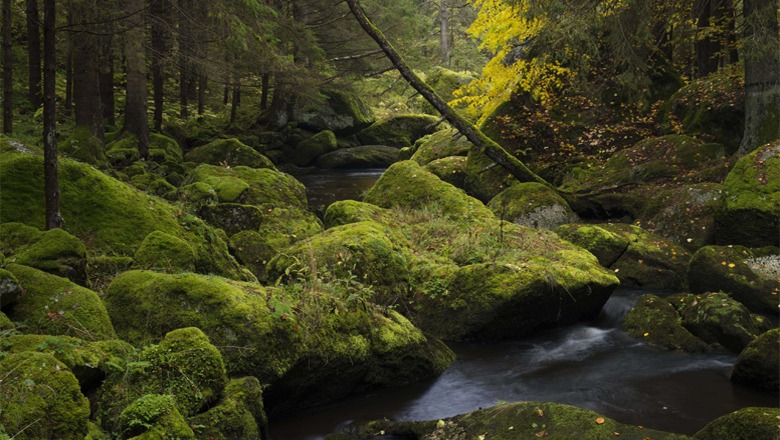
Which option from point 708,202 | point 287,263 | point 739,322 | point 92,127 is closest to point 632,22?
point 708,202

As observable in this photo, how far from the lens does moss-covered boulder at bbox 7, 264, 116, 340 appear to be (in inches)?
161

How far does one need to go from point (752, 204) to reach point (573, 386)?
538 centimetres

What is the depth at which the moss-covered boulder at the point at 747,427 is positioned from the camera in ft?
12.2

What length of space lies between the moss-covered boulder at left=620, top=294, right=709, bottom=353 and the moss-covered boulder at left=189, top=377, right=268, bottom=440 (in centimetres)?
572

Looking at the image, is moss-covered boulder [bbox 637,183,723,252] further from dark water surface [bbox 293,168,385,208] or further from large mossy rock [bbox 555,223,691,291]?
dark water surface [bbox 293,168,385,208]

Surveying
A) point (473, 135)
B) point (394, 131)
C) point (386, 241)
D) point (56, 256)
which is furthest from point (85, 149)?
point (394, 131)

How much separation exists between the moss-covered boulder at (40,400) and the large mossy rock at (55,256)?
1.89 m

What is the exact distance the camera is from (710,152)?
40.6ft

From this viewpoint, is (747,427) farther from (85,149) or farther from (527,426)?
(85,149)

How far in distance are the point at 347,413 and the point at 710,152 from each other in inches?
452

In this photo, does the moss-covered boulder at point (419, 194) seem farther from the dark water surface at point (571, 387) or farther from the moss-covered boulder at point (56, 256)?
the moss-covered boulder at point (56, 256)

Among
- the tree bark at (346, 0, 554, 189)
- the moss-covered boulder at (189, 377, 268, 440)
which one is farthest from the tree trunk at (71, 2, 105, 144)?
the moss-covered boulder at (189, 377, 268, 440)

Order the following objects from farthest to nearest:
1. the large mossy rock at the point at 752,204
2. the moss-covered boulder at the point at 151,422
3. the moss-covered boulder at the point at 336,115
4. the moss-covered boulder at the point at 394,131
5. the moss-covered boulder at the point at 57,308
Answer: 1. the moss-covered boulder at the point at 394,131
2. the moss-covered boulder at the point at 336,115
3. the large mossy rock at the point at 752,204
4. the moss-covered boulder at the point at 57,308
5. the moss-covered boulder at the point at 151,422

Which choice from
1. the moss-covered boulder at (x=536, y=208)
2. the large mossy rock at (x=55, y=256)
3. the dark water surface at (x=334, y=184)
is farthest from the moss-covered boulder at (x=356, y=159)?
the large mossy rock at (x=55, y=256)
